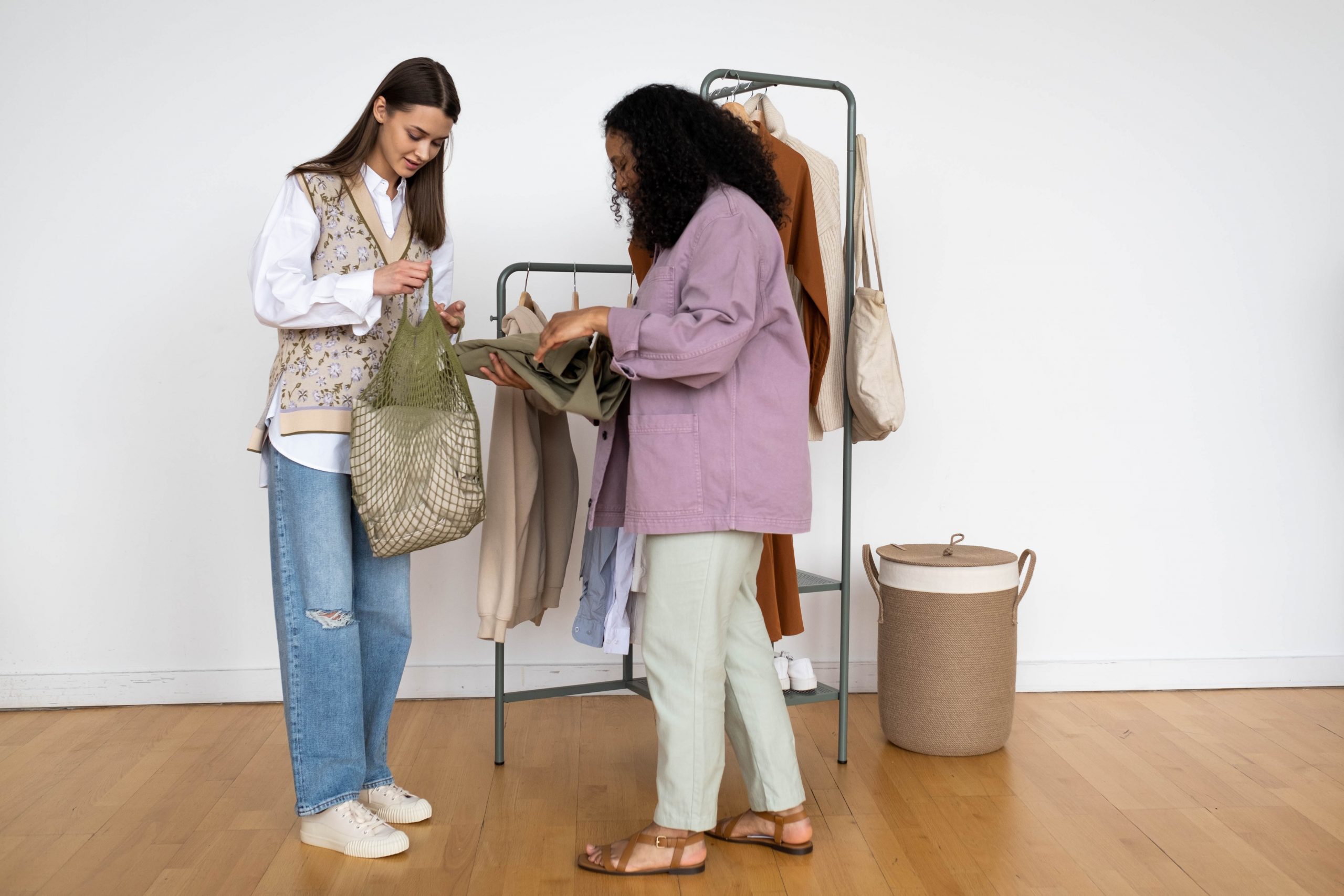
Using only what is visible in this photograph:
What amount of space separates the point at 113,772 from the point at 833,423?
188cm

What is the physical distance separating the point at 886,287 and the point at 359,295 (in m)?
1.74

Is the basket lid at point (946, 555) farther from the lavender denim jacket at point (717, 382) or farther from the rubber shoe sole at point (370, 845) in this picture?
the rubber shoe sole at point (370, 845)

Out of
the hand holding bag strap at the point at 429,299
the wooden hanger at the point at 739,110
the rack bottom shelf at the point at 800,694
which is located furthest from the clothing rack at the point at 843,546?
the hand holding bag strap at the point at 429,299

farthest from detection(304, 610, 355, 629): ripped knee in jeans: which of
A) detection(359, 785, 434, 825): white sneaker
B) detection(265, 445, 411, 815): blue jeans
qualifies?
detection(359, 785, 434, 825): white sneaker

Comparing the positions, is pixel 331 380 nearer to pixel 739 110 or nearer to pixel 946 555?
pixel 739 110

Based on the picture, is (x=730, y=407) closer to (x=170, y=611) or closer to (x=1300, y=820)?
(x=1300, y=820)

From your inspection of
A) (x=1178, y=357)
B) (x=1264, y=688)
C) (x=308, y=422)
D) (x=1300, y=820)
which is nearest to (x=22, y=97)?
(x=308, y=422)

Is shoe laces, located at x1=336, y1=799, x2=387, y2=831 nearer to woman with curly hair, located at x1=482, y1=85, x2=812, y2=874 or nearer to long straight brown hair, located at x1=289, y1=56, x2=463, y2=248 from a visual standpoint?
woman with curly hair, located at x1=482, y1=85, x2=812, y2=874

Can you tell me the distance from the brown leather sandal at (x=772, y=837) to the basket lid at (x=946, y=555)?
0.81m

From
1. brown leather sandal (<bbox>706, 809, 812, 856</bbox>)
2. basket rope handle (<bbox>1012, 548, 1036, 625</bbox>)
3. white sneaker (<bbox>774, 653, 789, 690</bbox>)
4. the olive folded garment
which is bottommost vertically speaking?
brown leather sandal (<bbox>706, 809, 812, 856</bbox>)

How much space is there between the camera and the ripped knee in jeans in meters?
2.09

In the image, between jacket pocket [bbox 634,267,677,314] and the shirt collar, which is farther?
the shirt collar

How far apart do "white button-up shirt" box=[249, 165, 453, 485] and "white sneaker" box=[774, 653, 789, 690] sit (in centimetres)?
122

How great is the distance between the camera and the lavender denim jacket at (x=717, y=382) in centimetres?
184
